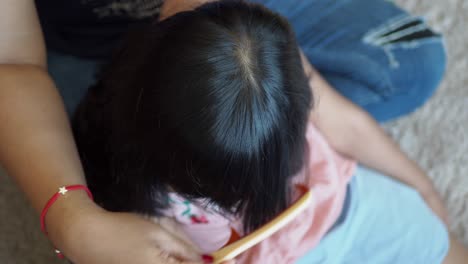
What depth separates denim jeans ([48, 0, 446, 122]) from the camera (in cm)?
67

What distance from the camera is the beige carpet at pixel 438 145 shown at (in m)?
0.75

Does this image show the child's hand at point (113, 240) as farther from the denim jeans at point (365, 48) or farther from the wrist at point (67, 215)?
the denim jeans at point (365, 48)

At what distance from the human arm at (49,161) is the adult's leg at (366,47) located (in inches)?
12.8

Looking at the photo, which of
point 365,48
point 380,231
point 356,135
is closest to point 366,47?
point 365,48

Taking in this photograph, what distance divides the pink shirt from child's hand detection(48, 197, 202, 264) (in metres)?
0.06

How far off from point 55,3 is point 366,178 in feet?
1.53

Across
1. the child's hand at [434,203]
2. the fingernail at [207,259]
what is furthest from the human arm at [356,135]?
the fingernail at [207,259]

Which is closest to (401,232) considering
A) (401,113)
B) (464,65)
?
(401,113)

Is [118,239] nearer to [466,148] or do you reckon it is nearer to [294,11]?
[294,11]

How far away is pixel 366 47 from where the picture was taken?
0.67 meters

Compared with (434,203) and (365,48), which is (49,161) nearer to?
(365,48)

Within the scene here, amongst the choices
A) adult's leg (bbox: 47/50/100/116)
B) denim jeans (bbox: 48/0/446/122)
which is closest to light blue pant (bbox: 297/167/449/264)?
denim jeans (bbox: 48/0/446/122)

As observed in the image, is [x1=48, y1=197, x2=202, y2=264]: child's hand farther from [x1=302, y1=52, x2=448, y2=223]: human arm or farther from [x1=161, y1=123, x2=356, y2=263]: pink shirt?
[x1=302, y1=52, x2=448, y2=223]: human arm

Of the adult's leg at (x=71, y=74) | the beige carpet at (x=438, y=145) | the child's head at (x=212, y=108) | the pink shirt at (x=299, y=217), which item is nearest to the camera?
the child's head at (x=212, y=108)
